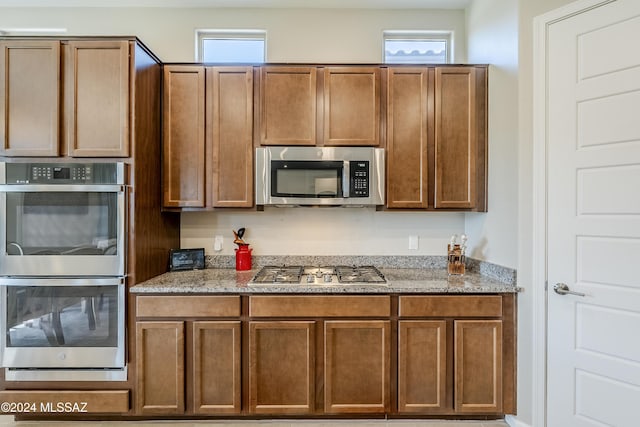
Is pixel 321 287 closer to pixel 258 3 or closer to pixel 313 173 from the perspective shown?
pixel 313 173

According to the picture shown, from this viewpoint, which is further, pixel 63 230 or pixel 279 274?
pixel 279 274

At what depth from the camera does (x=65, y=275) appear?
2.00 meters

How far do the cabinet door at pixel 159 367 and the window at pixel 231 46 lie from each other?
7.30ft

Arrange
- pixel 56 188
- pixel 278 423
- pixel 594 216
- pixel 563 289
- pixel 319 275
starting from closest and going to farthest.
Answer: pixel 594 216
pixel 563 289
pixel 56 188
pixel 278 423
pixel 319 275

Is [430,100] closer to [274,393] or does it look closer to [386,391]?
[386,391]

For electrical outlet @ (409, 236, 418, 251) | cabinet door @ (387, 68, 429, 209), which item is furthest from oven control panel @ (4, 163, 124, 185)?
electrical outlet @ (409, 236, 418, 251)

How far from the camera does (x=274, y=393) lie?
2047 millimetres

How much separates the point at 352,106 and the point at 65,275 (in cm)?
224

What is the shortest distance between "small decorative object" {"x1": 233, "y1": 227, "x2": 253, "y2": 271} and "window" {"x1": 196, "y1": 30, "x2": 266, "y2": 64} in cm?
153

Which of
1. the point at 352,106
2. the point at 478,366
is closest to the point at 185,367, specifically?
the point at 478,366

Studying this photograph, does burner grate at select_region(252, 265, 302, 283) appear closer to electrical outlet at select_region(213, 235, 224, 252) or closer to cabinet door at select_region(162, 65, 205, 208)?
electrical outlet at select_region(213, 235, 224, 252)

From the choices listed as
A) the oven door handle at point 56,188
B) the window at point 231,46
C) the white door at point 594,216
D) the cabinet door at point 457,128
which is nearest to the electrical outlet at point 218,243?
the oven door handle at point 56,188

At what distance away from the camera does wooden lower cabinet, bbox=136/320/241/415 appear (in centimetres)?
203

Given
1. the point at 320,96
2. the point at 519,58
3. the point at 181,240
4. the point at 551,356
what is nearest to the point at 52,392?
the point at 181,240
